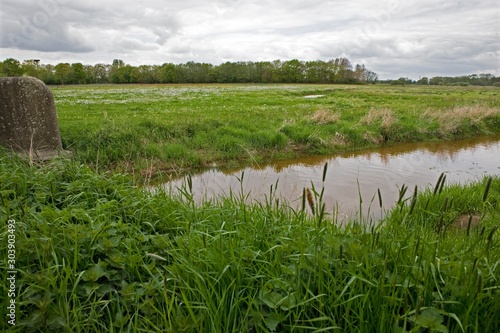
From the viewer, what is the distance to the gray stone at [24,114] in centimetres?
815

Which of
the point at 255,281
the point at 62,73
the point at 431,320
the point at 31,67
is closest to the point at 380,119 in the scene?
the point at 255,281

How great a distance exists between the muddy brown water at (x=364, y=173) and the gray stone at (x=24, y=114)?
136 inches

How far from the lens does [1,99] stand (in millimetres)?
8133

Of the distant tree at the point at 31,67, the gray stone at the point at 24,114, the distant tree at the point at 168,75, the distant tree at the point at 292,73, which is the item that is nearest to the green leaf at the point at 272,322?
the gray stone at the point at 24,114

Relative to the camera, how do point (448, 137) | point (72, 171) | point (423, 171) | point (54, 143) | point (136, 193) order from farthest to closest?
point (448, 137)
point (423, 171)
point (54, 143)
point (72, 171)
point (136, 193)

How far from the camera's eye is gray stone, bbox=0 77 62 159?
815 cm

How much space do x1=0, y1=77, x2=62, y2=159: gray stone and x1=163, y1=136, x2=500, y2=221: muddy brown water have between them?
3.47 m

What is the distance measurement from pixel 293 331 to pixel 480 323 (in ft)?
4.23

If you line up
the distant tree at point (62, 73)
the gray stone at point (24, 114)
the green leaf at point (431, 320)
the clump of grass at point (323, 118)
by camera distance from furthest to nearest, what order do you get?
the distant tree at point (62, 73)
the clump of grass at point (323, 118)
the gray stone at point (24, 114)
the green leaf at point (431, 320)

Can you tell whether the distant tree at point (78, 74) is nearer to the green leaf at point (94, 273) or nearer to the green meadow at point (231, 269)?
the green meadow at point (231, 269)

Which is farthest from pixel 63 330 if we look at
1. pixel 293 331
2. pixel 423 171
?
pixel 423 171

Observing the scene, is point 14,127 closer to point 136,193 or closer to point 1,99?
point 1,99

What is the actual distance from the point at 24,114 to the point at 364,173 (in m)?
9.91

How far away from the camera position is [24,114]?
27.2 ft
